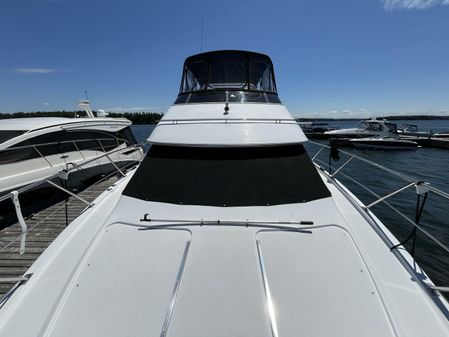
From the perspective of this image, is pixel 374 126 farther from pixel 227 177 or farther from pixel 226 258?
pixel 226 258

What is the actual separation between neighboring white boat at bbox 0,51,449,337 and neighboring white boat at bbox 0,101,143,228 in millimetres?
2863

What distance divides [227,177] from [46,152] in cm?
718

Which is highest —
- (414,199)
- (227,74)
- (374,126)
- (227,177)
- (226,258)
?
(227,74)

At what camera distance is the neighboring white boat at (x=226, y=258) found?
5.58ft

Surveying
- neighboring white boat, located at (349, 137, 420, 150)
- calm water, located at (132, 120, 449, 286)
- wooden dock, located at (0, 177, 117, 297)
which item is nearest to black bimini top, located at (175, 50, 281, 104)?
wooden dock, located at (0, 177, 117, 297)

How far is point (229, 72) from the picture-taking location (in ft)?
15.3

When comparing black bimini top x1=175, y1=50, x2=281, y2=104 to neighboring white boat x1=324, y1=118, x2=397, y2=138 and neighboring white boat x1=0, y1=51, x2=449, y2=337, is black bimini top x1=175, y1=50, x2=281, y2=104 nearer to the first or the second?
neighboring white boat x1=0, y1=51, x2=449, y2=337

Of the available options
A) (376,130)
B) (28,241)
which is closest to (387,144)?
(376,130)

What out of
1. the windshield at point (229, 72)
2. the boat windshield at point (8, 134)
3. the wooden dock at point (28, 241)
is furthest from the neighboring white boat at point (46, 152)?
the windshield at point (229, 72)

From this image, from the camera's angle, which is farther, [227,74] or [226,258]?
[227,74]

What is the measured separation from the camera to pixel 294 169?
3.29 meters

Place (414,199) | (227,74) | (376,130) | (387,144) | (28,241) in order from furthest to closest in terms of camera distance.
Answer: (376,130)
(387,144)
(414,199)
(28,241)
(227,74)

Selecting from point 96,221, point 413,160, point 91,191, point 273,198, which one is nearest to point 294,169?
point 273,198

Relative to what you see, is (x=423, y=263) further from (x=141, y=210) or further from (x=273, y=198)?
(x=141, y=210)
